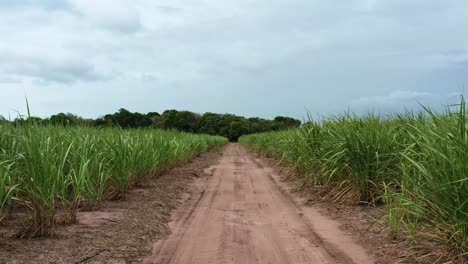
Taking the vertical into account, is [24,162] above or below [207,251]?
above

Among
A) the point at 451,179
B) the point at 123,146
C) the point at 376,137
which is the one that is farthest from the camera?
the point at 123,146

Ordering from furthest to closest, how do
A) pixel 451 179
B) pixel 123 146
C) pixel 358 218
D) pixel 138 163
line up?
pixel 138 163 < pixel 123 146 < pixel 358 218 < pixel 451 179

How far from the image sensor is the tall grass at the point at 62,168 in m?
4.59

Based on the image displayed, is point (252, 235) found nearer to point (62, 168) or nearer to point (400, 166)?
point (400, 166)

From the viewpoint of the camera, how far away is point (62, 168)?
5027 mm

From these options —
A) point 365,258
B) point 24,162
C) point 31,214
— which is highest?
point 24,162

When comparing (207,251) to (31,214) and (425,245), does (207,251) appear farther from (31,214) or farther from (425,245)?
(425,245)

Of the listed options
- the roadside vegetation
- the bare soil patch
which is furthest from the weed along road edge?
the roadside vegetation

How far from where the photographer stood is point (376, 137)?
24.5ft

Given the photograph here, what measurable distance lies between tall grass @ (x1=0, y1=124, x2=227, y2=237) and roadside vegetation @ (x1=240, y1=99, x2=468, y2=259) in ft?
12.5

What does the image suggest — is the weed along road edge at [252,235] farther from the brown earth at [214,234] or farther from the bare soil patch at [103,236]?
the bare soil patch at [103,236]

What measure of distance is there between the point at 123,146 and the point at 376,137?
4.61 meters

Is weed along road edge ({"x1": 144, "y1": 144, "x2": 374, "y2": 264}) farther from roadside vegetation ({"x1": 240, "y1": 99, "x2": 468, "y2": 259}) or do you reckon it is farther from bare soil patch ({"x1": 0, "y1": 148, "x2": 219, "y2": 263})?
roadside vegetation ({"x1": 240, "y1": 99, "x2": 468, "y2": 259})

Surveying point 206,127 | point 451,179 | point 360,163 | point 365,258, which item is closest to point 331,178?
point 360,163
